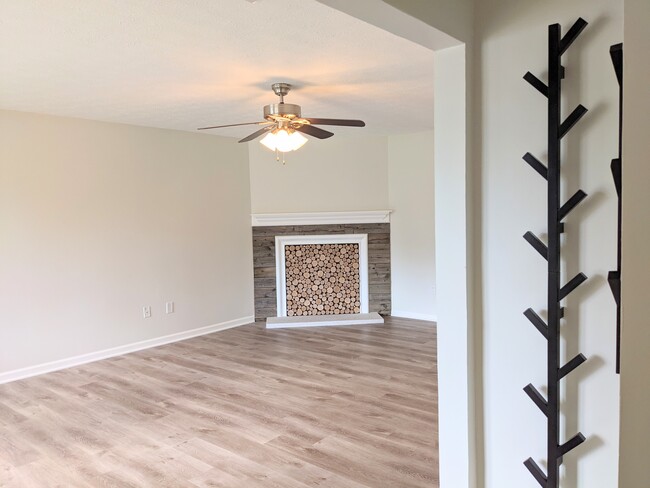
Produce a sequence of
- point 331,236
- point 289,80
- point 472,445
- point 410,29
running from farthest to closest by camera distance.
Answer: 1. point 331,236
2. point 289,80
3. point 472,445
4. point 410,29

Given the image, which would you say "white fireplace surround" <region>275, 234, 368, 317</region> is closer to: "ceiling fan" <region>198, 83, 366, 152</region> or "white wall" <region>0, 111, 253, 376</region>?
"white wall" <region>0, 111, 253, 376</region>

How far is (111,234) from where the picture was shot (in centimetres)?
478

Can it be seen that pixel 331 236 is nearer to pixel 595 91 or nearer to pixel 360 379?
pixel 360 379

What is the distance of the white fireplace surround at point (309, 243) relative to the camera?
20.4 feet

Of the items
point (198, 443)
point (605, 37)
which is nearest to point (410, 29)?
point (605, 37)

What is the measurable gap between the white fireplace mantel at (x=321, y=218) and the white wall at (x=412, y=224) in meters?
0.21

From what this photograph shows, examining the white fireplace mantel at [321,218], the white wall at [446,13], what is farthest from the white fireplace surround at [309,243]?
the white wall at [446,13]

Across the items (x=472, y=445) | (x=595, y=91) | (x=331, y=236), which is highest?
(x=595, y=91)

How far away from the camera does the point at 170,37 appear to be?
8.30ft

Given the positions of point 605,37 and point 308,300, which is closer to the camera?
point 605,37

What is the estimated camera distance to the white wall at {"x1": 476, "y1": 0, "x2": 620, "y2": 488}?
1.57 meters

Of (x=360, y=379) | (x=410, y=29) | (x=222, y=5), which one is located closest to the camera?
(x=410, y=29)

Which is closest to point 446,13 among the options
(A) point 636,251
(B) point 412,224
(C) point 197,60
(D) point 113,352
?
(A) point 636,251

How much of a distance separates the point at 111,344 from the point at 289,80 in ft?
10.2
